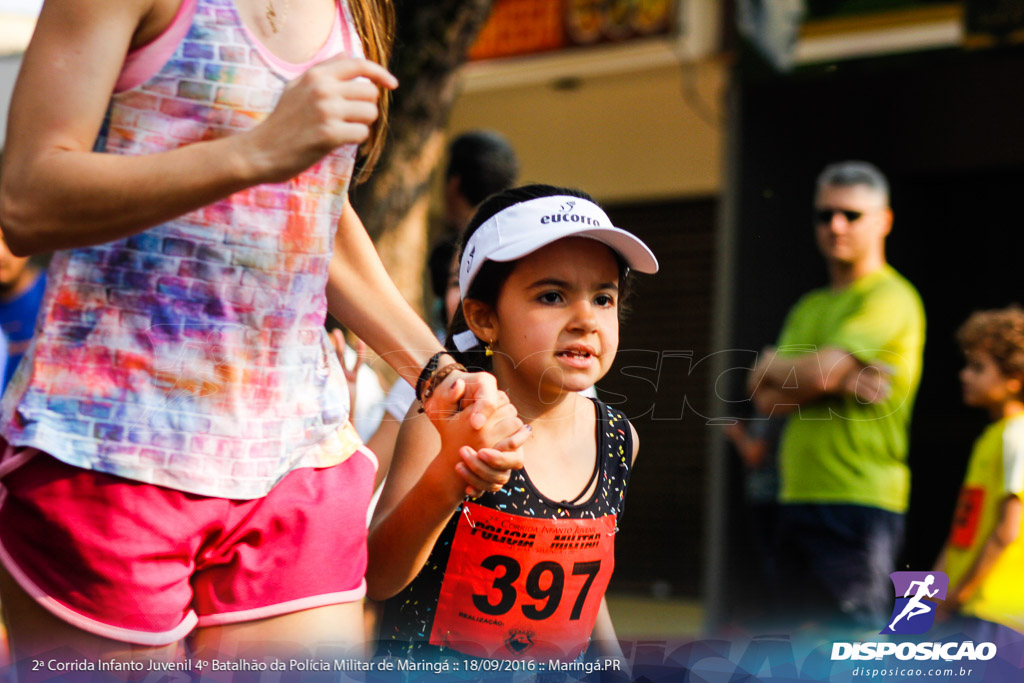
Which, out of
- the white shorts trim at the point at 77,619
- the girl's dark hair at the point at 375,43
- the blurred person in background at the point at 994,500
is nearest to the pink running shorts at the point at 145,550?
the white shorts trim at the point at 77,619

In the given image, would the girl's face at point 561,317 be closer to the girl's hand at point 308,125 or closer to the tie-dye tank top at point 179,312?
the tie-dye tank top at point 179,312

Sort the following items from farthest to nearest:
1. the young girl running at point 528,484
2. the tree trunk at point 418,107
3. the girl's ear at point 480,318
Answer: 1. the tree trunk at point 418,107
2. the girl's ear at point 480,318
3. the young girl running at point 528,484

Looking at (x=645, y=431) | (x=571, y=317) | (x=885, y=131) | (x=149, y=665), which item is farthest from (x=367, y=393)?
(x=885, y=131)

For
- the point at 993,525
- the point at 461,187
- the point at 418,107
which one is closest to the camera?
the point at 461,187

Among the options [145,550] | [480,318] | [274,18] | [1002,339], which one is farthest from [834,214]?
[145,550]

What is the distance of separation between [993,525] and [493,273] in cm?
226

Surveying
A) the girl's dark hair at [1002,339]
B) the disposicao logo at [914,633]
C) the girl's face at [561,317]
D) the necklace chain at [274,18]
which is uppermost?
the necklace chain at [274,18]

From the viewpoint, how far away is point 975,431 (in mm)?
5316

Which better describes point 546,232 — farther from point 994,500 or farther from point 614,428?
point 994,500

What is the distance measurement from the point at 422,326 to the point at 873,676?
860 millimetres

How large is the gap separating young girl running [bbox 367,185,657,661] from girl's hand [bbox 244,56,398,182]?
0.47 meters

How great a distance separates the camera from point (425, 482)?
1.40m

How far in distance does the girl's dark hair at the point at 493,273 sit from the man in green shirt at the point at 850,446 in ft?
5.02

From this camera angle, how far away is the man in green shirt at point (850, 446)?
312cm
